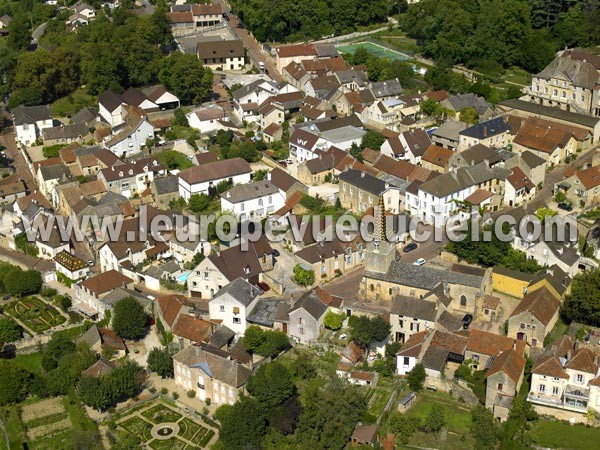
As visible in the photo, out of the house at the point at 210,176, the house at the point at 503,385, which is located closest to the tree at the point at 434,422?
the house at the point at 503,385

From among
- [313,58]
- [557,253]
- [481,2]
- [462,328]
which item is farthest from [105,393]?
[481,2]

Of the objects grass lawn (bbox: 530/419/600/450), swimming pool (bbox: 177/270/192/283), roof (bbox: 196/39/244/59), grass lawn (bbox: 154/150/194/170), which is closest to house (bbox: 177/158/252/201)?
grass lawn (bbox: 154/150/194/170)

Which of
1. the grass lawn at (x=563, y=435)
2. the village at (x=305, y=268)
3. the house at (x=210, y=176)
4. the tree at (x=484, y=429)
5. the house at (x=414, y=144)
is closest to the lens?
the tree at (x=484, y=429)

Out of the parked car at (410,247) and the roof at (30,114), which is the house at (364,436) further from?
the roof at (30,114)

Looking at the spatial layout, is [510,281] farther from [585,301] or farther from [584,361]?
[584,361]

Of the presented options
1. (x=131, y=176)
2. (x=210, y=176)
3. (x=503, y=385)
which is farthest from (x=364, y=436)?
(x=131, y=176)

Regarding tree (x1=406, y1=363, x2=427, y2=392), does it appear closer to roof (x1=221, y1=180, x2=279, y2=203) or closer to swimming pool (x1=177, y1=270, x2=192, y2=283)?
swimming pool (x1=177, y1=270, x2=192, y2=283)

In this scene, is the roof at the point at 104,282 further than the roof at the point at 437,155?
No
